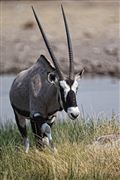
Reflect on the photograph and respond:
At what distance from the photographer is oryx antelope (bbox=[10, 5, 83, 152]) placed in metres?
8.33

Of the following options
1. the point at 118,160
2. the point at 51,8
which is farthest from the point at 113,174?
the point at 51,8

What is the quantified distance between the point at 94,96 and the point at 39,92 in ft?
24.1

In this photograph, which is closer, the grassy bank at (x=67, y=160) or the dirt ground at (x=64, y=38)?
the grassy bank at (x=67, y=160)

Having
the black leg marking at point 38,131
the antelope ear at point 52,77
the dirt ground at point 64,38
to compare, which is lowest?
the black leg marking at point 38,131

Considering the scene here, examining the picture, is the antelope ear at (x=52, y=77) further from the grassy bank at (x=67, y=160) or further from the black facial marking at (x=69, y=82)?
the grassy bank at (x=67, y=160)

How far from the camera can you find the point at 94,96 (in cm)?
1608

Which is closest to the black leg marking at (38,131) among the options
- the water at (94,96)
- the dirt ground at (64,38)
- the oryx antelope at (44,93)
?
the oryx antelope at (44,93)

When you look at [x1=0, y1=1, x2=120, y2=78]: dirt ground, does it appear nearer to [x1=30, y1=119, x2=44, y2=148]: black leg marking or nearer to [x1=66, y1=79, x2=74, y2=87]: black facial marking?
[x1=30, y1=119, x2=44, y2=148]: black leg marking

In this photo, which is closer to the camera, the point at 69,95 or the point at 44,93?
the point at 69,95

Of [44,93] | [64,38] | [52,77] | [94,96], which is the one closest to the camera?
[52,77]

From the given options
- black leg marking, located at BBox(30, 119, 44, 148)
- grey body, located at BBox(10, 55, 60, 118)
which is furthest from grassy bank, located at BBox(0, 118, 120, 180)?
grey body, located at BBox(10, 55, 60, 118)

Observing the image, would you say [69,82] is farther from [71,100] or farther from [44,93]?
[44,93]

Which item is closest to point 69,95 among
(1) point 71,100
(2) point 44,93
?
(1) point 71,100

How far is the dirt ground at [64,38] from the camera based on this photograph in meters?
22.2
